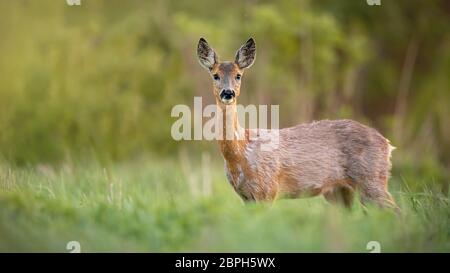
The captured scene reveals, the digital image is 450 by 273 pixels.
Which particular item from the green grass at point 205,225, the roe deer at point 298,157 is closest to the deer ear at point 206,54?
the roe deer at point 298,157

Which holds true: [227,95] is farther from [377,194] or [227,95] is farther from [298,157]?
[377,194]

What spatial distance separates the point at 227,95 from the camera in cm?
891

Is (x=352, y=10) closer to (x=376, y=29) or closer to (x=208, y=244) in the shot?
(x=376, y=29)

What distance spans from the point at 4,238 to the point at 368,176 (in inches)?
162

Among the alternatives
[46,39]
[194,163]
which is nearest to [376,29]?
[194,163]

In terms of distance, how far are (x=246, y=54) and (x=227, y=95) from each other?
2.69 ft

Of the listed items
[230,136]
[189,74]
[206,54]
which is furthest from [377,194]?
[189,74]

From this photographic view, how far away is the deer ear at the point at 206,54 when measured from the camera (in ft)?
31.2

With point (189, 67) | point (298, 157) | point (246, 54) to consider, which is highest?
point (189, 67)

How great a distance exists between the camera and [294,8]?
17.8 meters

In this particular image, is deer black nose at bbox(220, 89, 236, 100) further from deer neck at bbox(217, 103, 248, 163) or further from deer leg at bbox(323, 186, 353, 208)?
deer leg at bbox(323, 186, 353, 208)

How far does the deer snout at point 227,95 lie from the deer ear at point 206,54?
64 cm

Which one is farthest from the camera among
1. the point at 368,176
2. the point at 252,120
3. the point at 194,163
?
the point at 194,163
